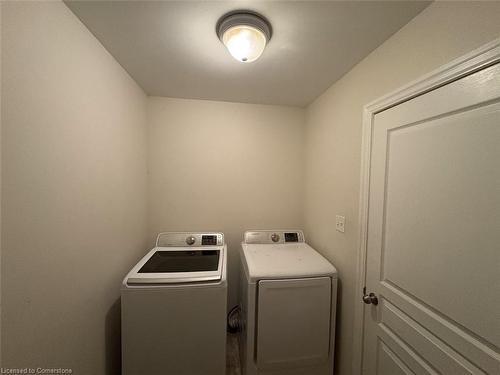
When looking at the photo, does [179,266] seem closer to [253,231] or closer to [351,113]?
[253,231]

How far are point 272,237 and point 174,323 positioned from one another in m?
1.05

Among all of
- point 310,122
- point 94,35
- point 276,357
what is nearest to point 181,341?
point 276,357

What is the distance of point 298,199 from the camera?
2094mm

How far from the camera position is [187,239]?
175cm

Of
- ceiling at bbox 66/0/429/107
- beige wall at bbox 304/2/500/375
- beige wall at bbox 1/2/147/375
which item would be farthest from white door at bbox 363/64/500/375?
beige wall at bbox 1/2/147/375

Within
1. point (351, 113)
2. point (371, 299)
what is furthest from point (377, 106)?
point (371, 299)

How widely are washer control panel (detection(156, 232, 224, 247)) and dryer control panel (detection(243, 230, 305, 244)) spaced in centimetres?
28

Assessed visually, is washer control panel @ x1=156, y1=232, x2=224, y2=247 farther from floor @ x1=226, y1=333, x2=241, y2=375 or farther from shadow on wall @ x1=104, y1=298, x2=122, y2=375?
floor @ x1=226, y1=333, x2=241, y2=375

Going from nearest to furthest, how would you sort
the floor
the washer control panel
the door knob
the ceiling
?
the ceiling → the door knob → the floor → the washer control panel

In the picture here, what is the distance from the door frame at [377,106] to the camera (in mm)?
652

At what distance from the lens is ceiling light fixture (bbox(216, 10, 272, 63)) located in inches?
35.2

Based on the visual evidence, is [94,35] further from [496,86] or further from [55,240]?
[496,86]

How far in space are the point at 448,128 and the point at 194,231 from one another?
191cm

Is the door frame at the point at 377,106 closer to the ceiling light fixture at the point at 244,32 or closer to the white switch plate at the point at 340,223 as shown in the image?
the white switch plate at the point at 340,223
